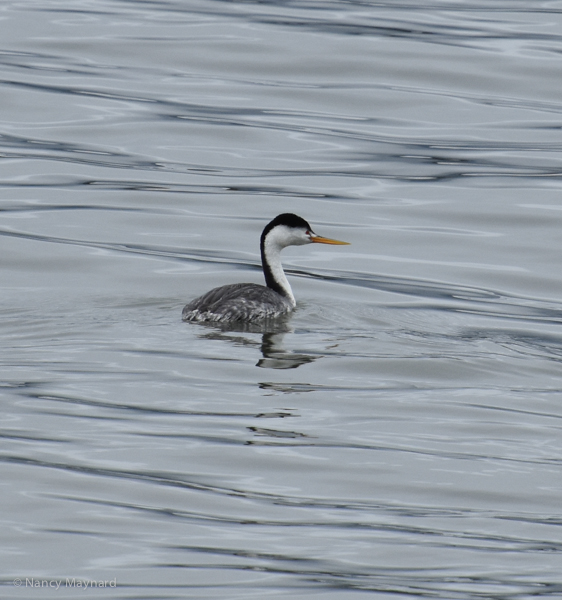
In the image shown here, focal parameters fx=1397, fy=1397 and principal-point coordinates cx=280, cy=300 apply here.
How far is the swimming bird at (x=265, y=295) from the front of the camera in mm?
12133

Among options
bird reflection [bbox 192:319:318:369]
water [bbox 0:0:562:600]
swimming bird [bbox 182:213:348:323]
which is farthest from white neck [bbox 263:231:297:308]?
bird reflection [bbox 192:319:318:369]

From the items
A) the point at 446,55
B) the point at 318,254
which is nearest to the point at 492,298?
the point at 318,254

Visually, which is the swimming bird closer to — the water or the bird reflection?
the bird reflection

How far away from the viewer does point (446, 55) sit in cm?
2762

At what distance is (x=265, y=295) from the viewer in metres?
12.6

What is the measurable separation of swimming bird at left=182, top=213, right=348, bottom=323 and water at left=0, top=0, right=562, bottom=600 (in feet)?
0.86

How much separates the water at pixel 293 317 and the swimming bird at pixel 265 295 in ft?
0.86

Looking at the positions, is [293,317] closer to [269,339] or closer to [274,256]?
[274,256]

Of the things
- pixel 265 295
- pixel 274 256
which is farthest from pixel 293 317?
pixel 274 256

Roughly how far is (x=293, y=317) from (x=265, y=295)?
49 cm

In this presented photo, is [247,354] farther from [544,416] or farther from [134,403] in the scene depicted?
[544,416]

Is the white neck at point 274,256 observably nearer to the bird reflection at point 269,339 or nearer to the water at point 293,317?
the water at point 293,317

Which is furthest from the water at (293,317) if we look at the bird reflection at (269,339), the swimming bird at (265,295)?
the swimming bird at (265,295)

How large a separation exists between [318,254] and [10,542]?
10.1 metres
